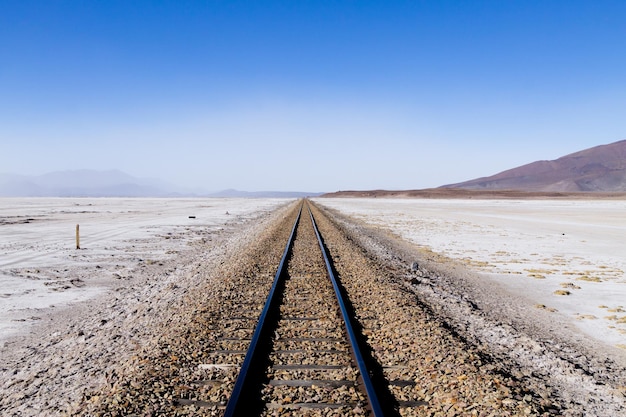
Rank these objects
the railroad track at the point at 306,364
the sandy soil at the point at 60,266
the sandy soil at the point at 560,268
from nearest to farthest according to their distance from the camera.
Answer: the railroad track at the point at 306,364, the sandy soil at the point at 560,268, the sandy soil at the point at 60,266

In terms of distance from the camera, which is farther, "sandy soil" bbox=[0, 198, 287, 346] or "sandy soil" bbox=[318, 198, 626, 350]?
"sandy soil" bbox=[0, 198, 287, 346]

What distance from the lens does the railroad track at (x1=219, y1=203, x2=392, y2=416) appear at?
4238 millimetres

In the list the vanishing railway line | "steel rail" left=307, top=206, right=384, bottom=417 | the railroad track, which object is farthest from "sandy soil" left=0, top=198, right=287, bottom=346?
"steel rail" left=307, top=206, right=384, bottom=417

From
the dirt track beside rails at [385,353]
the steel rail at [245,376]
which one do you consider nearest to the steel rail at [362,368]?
the dirt track beside rails at [385,353]

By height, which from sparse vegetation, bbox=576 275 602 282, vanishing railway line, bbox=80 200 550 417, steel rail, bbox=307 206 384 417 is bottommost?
sparse vegetation, bbox=576 275 602 282

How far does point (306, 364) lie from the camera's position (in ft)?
17.0

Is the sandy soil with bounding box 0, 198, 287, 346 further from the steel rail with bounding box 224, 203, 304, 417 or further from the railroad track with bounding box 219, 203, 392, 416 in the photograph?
the railroad track with bounding box 219, 203, 392, 416

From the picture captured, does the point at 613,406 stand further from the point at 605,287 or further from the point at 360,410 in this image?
the point at 605,287

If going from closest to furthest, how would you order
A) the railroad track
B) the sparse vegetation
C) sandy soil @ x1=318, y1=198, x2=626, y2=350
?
the railroad track, sandy soil @ x1=318, y1=198, x2=626, y2=350, the sparse vegetation

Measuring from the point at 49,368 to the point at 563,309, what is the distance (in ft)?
30.2

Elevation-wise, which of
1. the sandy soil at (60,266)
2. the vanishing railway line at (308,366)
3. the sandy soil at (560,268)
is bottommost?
the sandy soil at (560,268)

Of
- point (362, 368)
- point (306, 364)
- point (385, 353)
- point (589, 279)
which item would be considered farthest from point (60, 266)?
point (589, 279)

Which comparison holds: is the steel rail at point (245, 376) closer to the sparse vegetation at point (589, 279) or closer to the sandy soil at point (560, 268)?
the sandy soil at point (560, 268)

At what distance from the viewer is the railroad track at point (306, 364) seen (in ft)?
13.9
